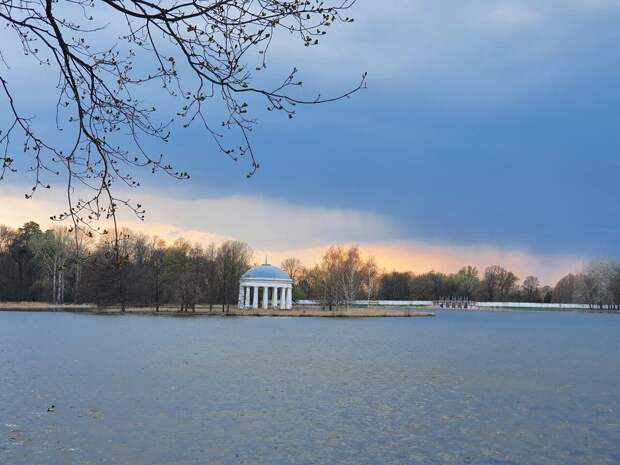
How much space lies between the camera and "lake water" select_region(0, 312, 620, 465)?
51.8 ft

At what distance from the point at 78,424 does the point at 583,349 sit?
40.1 metres

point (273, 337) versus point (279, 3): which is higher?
point (279, 3)

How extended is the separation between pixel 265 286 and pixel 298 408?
96.2 m

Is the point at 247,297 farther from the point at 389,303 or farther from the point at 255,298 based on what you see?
the point at 389,303

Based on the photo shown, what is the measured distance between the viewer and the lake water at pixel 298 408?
51.8 ft

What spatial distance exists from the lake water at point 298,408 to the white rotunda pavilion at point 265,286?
252 feet

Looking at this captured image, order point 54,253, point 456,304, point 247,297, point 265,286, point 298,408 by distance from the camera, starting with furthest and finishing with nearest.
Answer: point 456,304 < point 247,297 < point 265,286 < point 54,253 < point 298,408

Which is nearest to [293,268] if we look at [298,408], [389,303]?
[389,303]

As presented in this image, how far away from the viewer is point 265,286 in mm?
117000

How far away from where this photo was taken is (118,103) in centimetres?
746

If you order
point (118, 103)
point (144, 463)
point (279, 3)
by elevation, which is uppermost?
point (279, 3)

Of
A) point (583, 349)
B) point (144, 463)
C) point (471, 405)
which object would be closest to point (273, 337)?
point (583, 349)

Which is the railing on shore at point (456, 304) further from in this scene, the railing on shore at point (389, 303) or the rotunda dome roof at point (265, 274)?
the rotunda dome roof at point (265, 274)

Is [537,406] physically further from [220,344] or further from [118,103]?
[220,344]
